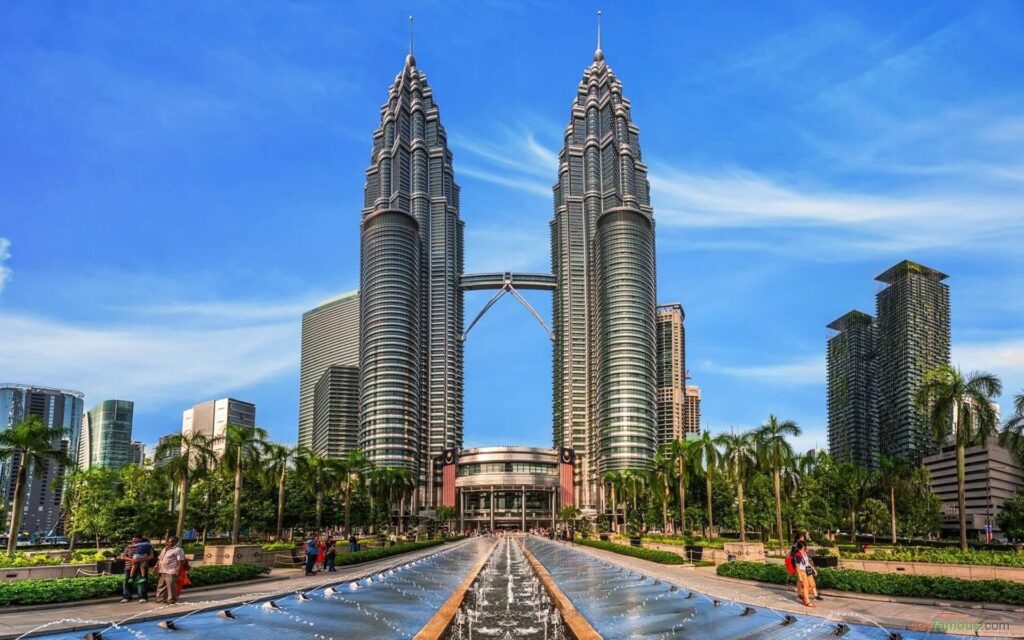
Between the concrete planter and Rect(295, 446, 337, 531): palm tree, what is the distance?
51224 mm

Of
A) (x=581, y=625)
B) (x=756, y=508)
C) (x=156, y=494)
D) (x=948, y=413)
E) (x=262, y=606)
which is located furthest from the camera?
(x=756, y=508)

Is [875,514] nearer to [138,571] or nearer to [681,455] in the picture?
[681,455]

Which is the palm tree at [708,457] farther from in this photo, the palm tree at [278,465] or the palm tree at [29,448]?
the palm tree at [29,448]

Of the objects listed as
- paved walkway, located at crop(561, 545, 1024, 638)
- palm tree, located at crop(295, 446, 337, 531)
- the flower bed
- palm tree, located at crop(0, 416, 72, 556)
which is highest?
palm tree, located at crop(0, 416, 72, 556)

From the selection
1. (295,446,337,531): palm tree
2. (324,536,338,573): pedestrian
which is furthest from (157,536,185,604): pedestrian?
(295,446,337,531): palm tree

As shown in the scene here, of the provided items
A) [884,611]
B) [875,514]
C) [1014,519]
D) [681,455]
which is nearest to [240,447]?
[681,455]

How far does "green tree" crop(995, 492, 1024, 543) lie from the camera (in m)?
77.4

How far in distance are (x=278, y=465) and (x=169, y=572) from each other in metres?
49.6

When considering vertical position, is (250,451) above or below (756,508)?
above

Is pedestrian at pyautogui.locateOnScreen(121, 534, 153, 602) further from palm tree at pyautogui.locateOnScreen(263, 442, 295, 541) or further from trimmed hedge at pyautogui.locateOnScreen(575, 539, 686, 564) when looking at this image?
palm tree at pyautogui.locateOnScreen(263, 442, 295, 541)

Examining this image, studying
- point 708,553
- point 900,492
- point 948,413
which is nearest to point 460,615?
point 708,553

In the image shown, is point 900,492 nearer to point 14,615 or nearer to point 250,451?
point 250,451

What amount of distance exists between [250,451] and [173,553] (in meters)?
37.3

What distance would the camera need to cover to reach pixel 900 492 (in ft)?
314
